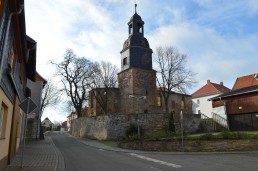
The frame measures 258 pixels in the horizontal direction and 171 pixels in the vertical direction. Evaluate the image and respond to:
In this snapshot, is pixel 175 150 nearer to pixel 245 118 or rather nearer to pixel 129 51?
pixel 245 118

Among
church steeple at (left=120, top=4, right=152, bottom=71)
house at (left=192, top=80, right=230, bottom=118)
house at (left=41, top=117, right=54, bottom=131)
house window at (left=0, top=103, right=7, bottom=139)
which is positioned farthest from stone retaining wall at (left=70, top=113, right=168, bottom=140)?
house at (left=41, top=117, right=54, bottom=131)

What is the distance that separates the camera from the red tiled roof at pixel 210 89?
214 ft

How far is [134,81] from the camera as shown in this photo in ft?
169

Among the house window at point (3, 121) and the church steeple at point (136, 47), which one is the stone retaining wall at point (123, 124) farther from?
the house window at point (3, 121)

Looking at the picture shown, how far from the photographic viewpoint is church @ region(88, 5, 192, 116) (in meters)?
50.7

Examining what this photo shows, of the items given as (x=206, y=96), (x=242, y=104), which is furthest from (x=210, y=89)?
(x=242, y=104)

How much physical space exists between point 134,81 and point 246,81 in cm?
2014

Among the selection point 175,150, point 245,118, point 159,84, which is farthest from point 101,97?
point 175,150

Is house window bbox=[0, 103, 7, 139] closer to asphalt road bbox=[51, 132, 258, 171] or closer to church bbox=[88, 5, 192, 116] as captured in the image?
asphalt road bbox=[51, 132, 258, 171]

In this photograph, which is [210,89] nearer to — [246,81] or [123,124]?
[246,81]

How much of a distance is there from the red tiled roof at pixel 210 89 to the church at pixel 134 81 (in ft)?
54.5

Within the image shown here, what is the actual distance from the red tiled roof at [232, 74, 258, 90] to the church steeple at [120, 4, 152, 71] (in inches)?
652

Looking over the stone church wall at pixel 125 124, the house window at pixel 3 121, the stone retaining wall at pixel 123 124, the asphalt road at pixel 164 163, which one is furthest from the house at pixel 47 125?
the house window at pixel 3 121

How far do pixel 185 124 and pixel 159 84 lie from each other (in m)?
11.4
